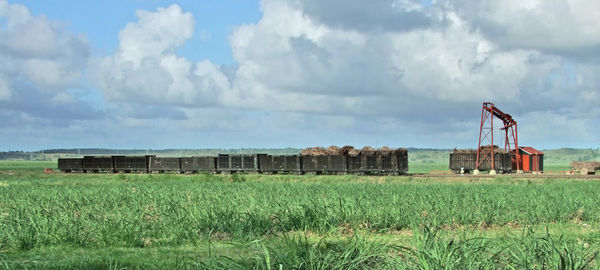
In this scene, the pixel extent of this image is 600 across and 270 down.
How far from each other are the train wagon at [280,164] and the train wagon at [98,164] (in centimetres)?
1890

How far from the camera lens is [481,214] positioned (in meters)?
16.7

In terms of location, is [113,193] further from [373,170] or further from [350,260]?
[373,170]

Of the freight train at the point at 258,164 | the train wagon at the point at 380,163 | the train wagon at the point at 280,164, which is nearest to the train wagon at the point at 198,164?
the freight train at the point at 258,164

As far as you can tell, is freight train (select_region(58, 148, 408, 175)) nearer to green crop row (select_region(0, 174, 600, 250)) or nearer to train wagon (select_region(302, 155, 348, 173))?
train wagon (select_region(302, 155, 348, 173))

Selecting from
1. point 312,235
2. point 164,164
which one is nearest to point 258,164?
point 164,164

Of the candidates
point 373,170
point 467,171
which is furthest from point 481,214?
point 467,171

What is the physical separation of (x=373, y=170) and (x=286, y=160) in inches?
331

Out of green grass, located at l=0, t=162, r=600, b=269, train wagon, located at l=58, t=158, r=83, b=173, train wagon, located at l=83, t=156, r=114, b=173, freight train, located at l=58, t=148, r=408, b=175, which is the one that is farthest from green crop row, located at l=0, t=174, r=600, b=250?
train wagon, located at l=58, t=158, r=83, b=173

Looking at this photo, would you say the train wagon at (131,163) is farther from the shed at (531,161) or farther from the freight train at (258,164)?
the shed at (531,161)

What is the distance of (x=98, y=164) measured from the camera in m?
65.0

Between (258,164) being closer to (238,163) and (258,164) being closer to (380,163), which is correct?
(238,163)

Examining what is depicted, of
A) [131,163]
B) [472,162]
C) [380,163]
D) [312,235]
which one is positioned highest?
[131,163]

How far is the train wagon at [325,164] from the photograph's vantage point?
5109cm

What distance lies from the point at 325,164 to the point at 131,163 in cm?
2309
